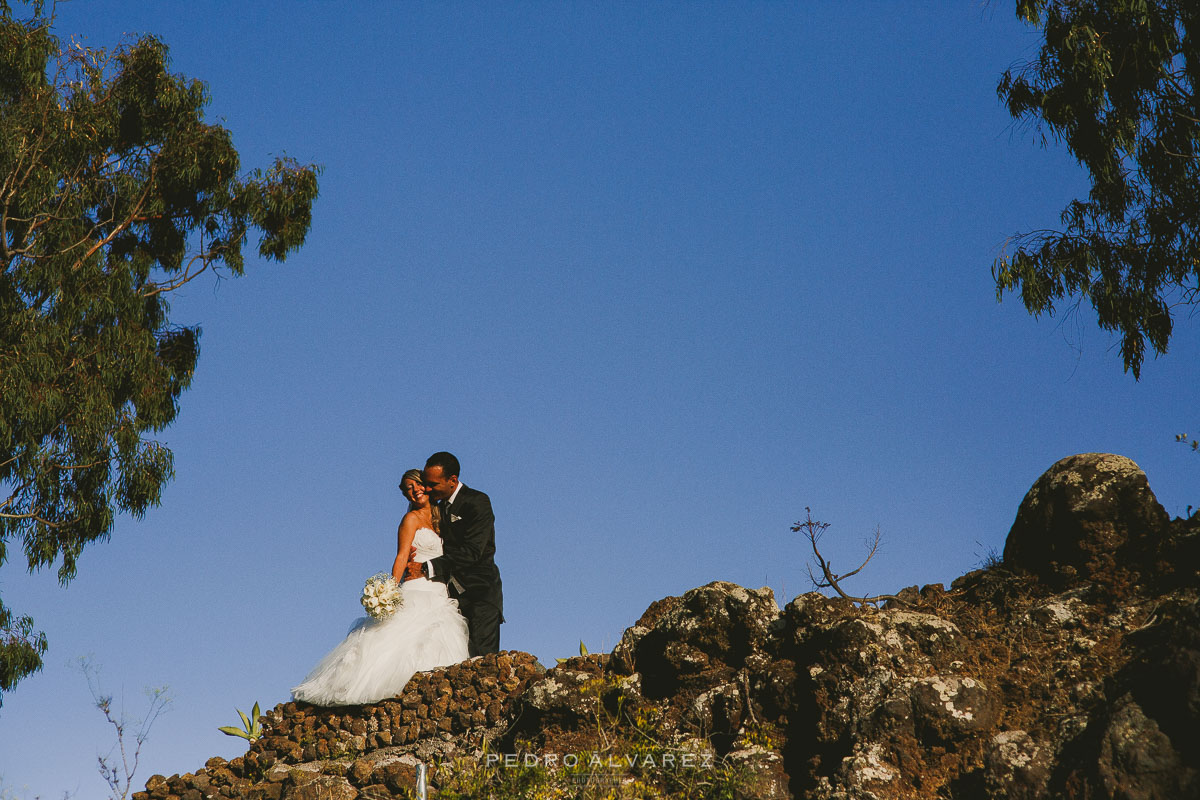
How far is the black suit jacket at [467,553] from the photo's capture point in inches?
384

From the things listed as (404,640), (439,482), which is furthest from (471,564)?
(404,640)

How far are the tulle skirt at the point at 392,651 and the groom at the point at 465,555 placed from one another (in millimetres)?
144

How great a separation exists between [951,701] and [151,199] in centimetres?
1752

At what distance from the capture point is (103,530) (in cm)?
1652

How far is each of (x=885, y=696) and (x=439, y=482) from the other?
516cm

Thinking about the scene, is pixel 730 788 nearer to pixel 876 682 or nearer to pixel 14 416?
pixel 876 682

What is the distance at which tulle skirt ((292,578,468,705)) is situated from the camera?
A: 341 inches

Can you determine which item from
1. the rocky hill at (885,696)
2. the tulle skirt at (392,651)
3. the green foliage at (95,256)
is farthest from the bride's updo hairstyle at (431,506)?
the green foliage at (95,256)

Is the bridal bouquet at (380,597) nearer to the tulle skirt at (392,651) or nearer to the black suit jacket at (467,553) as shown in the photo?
the tulle skirt at (392,651)

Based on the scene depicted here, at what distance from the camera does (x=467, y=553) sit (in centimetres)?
977

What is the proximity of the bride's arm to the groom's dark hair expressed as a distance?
0.51 meters

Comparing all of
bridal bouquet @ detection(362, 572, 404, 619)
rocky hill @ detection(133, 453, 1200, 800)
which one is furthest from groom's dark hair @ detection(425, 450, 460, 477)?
rocky hill @ detection(133, 453, 1200, 800)

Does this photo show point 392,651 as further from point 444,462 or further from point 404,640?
point 444,462

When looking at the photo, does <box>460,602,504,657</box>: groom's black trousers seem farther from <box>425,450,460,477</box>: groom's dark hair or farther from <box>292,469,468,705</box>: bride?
<box>425,450,460,477</box>: groom's dark hair
